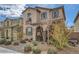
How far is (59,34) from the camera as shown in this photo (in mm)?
2020

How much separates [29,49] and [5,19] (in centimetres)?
41

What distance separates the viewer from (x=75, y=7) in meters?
2.01

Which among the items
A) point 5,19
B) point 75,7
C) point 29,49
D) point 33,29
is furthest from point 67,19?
point 5,19

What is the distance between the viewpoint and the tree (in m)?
2.01

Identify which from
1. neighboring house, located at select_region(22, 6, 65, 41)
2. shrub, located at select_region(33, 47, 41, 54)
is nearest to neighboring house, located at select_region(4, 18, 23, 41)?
neighboring house, located at select_region(22, 6, 65, 41)

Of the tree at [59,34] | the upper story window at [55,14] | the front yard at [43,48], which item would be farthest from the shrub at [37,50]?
the upper story window at [55,14]

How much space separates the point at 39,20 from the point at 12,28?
30 centimetres

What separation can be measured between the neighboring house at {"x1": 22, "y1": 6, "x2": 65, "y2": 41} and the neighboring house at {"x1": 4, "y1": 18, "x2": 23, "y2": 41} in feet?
0.21

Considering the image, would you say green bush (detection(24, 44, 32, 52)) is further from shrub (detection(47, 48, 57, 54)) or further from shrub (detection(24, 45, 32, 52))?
shrub (detection(47, 48, 57, 54))

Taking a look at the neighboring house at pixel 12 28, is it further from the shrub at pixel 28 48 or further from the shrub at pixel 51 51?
the shrub at pixel 51 51

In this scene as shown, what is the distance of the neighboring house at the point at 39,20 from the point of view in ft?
6.64

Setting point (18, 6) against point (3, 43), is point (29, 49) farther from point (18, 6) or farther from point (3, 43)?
point (18, 6)

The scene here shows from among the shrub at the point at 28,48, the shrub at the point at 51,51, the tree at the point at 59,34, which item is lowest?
the shrub at the point at 51,51

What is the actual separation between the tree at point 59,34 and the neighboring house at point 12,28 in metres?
0.35
